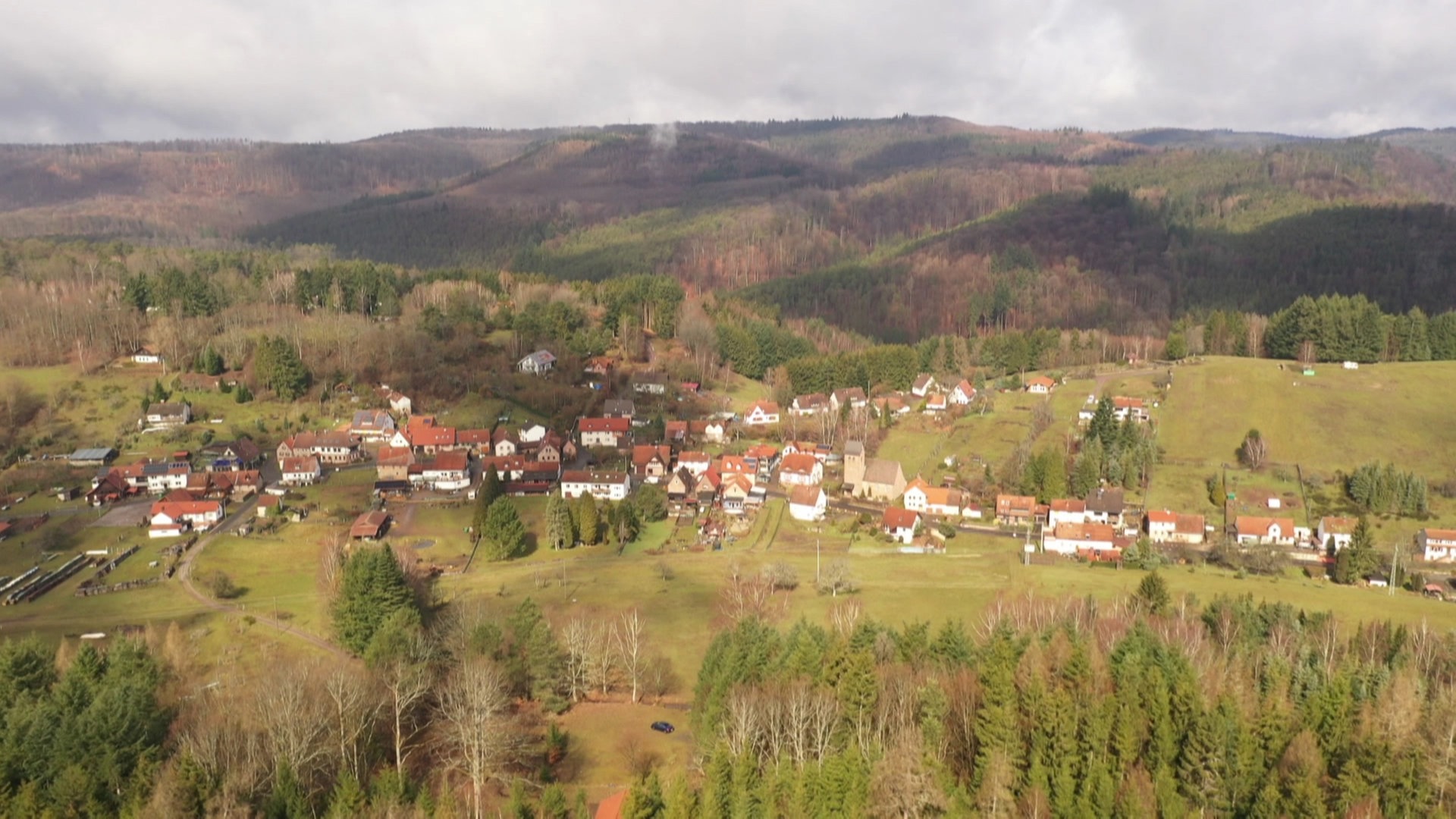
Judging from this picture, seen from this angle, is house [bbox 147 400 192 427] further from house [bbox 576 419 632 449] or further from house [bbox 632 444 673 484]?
house [bbox 632 444 673 484]

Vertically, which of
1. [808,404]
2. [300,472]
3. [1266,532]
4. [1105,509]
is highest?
[808,404]

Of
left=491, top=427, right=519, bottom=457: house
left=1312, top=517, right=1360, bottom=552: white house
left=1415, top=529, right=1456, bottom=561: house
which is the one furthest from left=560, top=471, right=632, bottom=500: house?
left=1415, top=529, right=1456, bottom=561: house

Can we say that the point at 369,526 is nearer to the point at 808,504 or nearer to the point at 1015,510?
the point at 808,504

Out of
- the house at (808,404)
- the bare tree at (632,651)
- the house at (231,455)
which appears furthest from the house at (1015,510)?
the house at (231,455)

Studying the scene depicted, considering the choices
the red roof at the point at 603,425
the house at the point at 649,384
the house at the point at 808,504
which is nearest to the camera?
the house at the point at 808,504

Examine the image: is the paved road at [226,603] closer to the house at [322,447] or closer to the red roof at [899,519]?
the house at [322,447]

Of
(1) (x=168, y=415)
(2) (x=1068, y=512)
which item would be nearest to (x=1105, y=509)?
(2) (x=1068, y=512)
